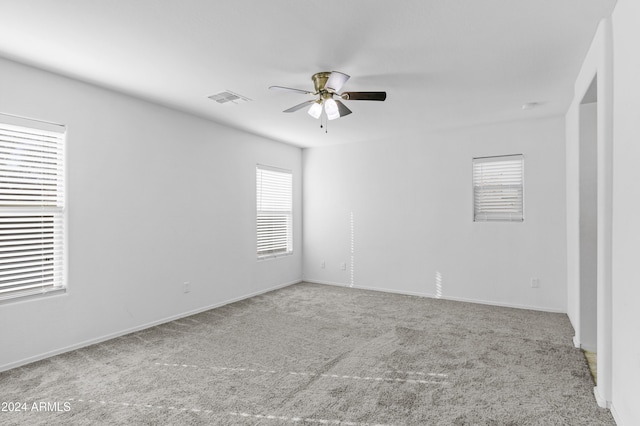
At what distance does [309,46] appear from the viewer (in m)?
2.65

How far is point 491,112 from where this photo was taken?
439 centimetres

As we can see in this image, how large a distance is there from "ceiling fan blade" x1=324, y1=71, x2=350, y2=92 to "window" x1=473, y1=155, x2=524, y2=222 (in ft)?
10.2

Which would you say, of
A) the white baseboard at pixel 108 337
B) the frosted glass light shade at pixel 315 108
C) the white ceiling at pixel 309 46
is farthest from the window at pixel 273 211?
the frosted glass light shade at pixel 315 108

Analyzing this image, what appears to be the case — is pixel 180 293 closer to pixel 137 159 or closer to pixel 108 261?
pixel 108 261

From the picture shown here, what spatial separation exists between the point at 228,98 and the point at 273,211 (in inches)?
98.3

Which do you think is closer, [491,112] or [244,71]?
[244,71]

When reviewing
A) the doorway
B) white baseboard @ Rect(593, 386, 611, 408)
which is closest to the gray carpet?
white baseboard @ Rect(593, 386, 611, 408)

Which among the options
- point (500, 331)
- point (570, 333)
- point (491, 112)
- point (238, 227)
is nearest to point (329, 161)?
point (238, 227)

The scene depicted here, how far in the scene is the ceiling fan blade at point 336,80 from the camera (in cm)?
270

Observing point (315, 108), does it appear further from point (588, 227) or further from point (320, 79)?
point (588, 227)

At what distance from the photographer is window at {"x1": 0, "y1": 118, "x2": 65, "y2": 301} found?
115 inches

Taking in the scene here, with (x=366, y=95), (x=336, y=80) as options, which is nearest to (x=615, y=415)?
(x=366, y=95)

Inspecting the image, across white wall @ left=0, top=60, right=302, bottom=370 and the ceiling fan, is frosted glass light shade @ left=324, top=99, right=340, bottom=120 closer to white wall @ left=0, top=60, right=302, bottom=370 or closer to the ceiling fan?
the ceiling fan

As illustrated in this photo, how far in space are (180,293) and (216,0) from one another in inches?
134
